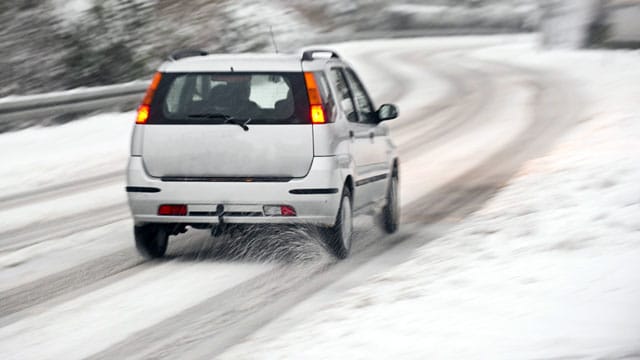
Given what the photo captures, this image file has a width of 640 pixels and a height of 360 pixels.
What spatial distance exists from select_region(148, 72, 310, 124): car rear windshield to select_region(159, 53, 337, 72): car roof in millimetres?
43

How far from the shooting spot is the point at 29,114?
2286 cm

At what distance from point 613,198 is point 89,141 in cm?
1417

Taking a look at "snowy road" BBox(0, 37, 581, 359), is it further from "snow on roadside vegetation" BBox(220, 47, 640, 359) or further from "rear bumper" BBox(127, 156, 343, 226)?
"snow on roadside vegetation" BBox(220, 47, 640, 359)

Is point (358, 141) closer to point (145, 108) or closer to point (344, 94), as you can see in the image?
point (344, 94)

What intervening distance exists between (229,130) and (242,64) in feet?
1.92

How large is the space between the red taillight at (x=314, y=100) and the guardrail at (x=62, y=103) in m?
12.4

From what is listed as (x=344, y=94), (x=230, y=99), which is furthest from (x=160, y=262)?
(x=344, y=94)

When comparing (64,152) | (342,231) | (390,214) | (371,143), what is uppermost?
(371,143)

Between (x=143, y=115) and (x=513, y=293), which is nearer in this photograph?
(x=513, y=293)

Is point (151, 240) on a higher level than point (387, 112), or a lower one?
lower

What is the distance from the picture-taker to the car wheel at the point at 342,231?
36.0 ft

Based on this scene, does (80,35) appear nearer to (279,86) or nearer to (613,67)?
(613,67)

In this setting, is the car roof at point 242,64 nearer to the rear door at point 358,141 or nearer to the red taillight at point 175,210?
the rear door at point 358,141

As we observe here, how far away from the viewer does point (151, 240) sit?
11.2 m
